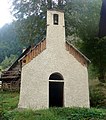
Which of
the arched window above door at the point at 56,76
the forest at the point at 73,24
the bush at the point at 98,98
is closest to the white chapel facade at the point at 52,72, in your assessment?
the arched window above door at the point at 56,76

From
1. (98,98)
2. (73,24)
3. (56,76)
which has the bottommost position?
(98,98)

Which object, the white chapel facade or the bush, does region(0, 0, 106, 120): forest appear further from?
the white chapel facade

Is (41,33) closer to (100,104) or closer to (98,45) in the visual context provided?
(98,45)

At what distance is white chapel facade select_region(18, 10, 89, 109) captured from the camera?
22.8 m

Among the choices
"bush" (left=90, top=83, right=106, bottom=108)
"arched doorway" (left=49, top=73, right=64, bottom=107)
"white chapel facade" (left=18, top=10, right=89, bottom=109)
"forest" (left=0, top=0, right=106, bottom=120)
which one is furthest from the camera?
"forest" (left=0, top=0, right=106, bottom=120)

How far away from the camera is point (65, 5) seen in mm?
31750

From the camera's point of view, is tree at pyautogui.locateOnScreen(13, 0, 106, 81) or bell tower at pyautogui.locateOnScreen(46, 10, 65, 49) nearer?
bell tower at pyautogui.locateOnScreen(46, 10, 65, 49)

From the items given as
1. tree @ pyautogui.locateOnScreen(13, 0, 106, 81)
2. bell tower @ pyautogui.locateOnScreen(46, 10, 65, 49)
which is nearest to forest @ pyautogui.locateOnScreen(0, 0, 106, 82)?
tree @ pyautogui.locateOnScreen(13, 0, 106, 81)

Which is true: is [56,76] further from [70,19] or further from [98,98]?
[70,19]

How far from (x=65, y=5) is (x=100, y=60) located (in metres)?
6.74

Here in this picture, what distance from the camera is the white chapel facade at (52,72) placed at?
897 inches

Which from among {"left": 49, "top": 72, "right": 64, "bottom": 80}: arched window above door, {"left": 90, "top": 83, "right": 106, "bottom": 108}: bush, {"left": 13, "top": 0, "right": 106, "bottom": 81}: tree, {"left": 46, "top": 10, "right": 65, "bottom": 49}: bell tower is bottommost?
{"left": 90, "top": 83, "right": 106, "bottom": 108}: bush

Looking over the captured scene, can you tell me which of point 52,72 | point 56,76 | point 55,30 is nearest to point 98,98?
point 56,76

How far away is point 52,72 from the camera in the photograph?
77.0 ft
